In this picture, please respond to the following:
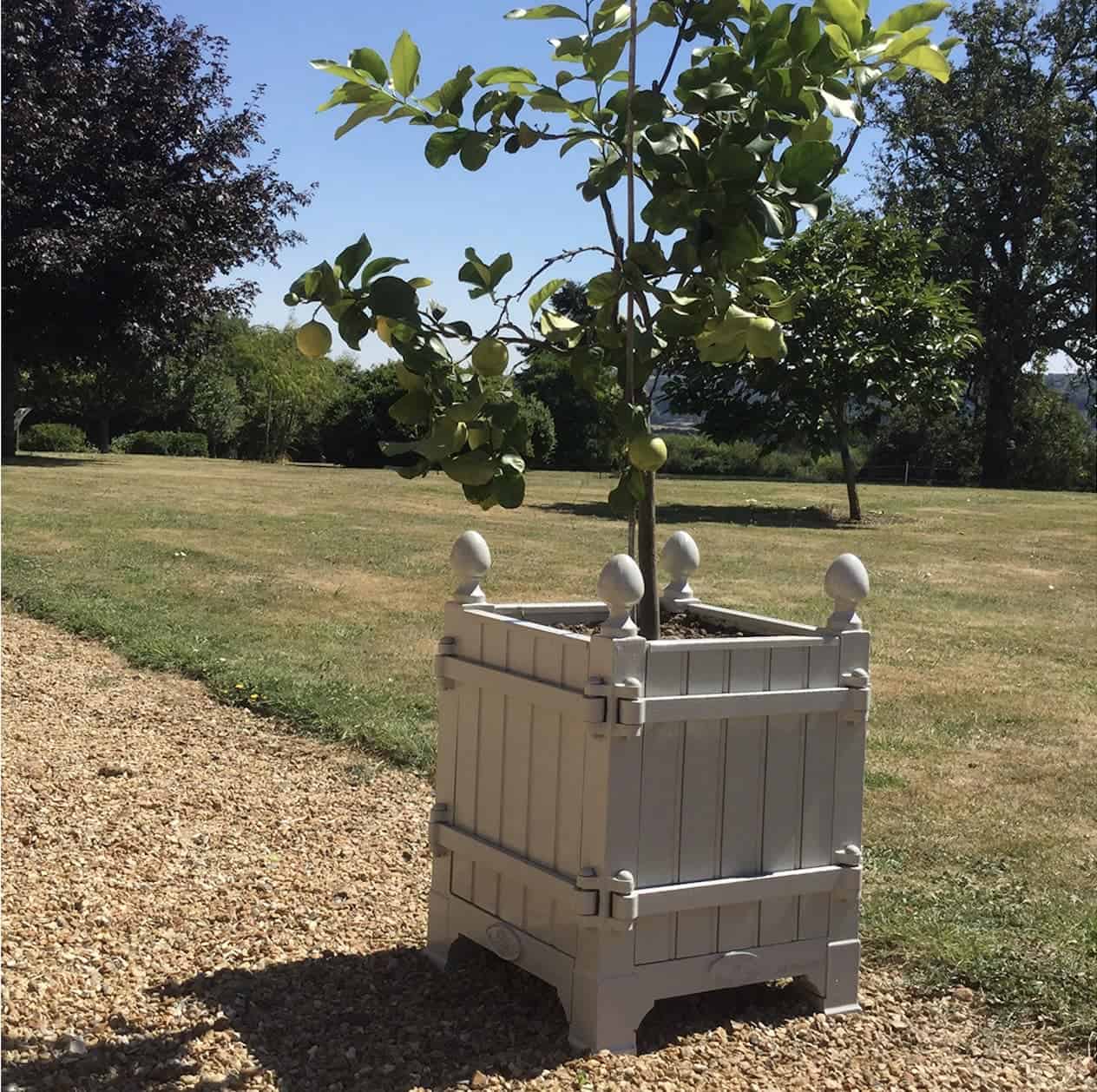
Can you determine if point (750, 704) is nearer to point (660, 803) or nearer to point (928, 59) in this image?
point (660, 803)

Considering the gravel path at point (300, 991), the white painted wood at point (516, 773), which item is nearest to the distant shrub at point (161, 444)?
the gravel path at point (300, 991)

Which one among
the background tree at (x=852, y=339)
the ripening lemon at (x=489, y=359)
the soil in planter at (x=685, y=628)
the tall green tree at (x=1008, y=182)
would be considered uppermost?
the tall green tree at (x=1008, y=182)

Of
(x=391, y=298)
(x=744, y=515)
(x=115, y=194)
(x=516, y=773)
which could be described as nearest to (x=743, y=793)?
(x=516, y=773)

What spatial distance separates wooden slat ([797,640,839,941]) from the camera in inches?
123

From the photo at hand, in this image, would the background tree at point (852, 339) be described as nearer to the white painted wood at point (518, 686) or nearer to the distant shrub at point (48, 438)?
the white painted wood at point (518, 686)

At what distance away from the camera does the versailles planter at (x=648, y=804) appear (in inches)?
114

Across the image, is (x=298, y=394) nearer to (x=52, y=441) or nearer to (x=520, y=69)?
(x=52, y=441)

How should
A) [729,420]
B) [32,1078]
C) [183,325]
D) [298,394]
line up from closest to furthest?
[32,1078], [729,420], [183,325], [298,394]

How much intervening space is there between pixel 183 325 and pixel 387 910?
63.8 ft

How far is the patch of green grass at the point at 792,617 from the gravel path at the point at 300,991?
1.58 ft

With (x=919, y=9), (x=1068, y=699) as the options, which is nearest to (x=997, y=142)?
(x=1068, y=699)

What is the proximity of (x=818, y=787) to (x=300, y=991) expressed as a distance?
1.40m

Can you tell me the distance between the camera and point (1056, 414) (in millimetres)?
33531

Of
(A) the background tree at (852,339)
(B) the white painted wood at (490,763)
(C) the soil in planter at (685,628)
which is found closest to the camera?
(B) the white painted wood at (490,763)
